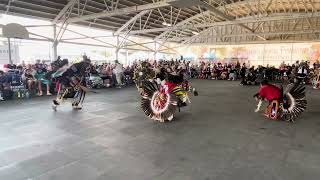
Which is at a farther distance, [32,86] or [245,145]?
[32,86]

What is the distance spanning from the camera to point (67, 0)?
12.4m

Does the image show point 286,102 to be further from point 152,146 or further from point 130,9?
point 130,9

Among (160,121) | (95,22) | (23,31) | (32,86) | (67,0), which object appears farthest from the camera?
(95,22)

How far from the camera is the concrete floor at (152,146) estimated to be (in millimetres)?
3006

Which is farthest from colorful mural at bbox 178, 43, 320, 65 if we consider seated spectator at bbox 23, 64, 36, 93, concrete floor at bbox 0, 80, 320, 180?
seated spectator at bbox 23, 64, 36, 93

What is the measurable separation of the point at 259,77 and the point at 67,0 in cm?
987

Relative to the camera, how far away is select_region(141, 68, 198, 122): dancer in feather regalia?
17.8 feet

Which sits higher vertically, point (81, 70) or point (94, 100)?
point (81, 70)

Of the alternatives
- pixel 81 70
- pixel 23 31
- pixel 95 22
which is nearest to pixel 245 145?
pixel 81 70

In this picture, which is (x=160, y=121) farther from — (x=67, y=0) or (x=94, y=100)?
(x=67, y=0)

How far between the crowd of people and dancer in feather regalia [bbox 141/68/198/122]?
381cm

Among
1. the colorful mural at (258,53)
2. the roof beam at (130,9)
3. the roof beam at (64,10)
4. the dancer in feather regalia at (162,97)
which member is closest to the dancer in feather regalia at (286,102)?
the dancer in feather regalia at (162,97)

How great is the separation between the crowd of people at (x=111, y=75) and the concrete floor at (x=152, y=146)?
239 centimetres

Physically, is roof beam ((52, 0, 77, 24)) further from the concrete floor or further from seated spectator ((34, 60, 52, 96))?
the concrete floor
